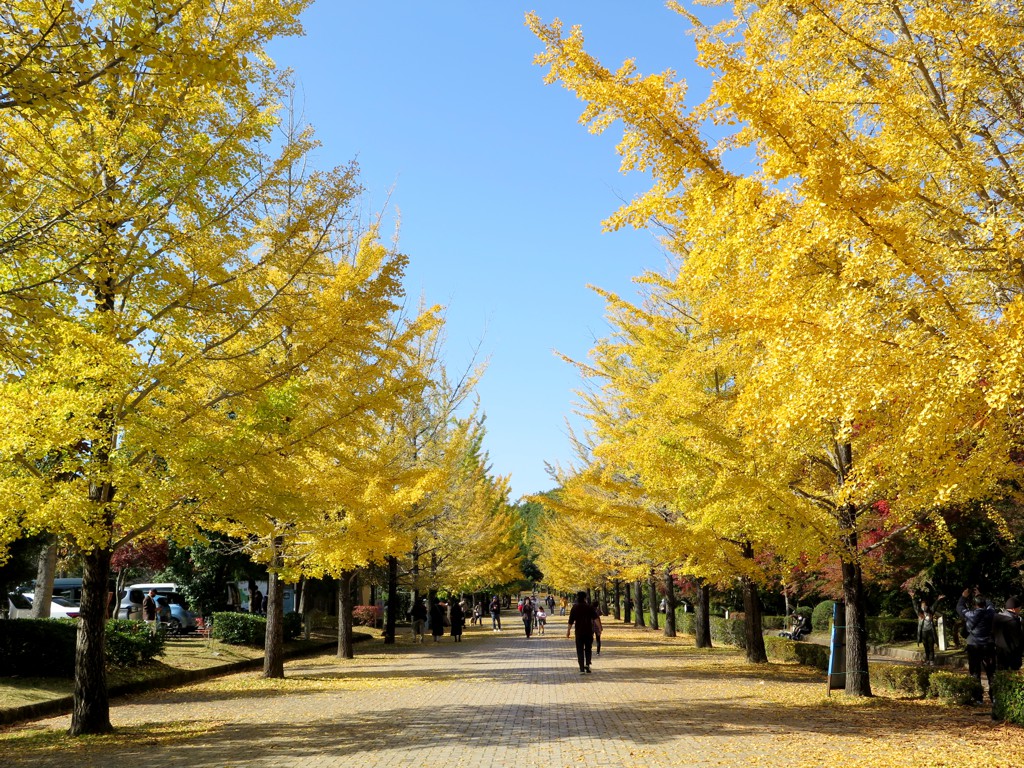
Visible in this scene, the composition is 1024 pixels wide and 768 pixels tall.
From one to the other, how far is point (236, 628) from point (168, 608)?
6.52 metres

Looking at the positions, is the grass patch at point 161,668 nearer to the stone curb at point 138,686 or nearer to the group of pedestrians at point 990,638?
the stone curb at point 138,686

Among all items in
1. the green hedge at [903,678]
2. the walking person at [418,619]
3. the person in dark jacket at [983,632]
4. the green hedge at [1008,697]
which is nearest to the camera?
the green hedge at [1008,697]

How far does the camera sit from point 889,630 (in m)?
24.7

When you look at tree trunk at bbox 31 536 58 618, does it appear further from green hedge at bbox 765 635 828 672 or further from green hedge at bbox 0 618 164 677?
green hedge at bbox 765 635 828 672

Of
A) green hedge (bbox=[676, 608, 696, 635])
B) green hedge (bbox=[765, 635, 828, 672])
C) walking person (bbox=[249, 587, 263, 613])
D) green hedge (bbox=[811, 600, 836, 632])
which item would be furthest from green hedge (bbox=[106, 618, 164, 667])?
green hedge (bbox=[811, 600, 836, 632])

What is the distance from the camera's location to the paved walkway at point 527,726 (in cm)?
765

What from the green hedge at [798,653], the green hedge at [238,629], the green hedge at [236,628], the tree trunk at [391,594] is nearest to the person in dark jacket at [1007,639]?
the green hedge at [798,653]

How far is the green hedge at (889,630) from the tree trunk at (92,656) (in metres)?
21.8

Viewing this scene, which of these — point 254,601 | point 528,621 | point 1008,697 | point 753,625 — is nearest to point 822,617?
point 528,621

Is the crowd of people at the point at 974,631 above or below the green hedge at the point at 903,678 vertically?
above

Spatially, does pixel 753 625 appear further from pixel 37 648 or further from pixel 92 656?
pixel 37 648

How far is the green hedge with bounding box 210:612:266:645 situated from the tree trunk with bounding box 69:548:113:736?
41.2 ft

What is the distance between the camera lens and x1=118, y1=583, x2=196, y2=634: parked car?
1084 inches

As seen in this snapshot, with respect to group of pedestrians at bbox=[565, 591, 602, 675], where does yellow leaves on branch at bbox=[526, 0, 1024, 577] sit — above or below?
above
